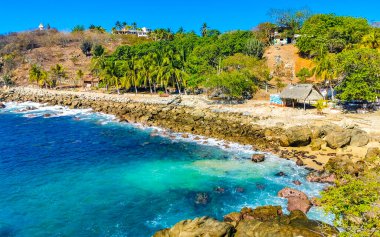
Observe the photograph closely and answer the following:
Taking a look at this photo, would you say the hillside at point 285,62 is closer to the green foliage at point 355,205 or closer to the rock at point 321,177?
the rock at point 321,177

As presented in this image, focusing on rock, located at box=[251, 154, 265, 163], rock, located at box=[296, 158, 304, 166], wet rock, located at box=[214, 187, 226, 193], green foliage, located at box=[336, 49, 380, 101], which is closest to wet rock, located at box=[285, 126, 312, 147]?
rock, located at box=[296, 158, 304, 166]

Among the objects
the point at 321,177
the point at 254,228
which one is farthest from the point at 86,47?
the point at 254,228

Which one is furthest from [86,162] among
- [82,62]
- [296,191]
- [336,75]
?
[82,62]

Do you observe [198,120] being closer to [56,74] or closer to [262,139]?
[262,139]

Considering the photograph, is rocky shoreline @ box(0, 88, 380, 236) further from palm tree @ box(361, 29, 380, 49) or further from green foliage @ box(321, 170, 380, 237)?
palm tree @ box(361, 29, 380, 49)

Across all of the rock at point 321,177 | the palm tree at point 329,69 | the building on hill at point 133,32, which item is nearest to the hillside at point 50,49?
the building on hill at point 133,32
